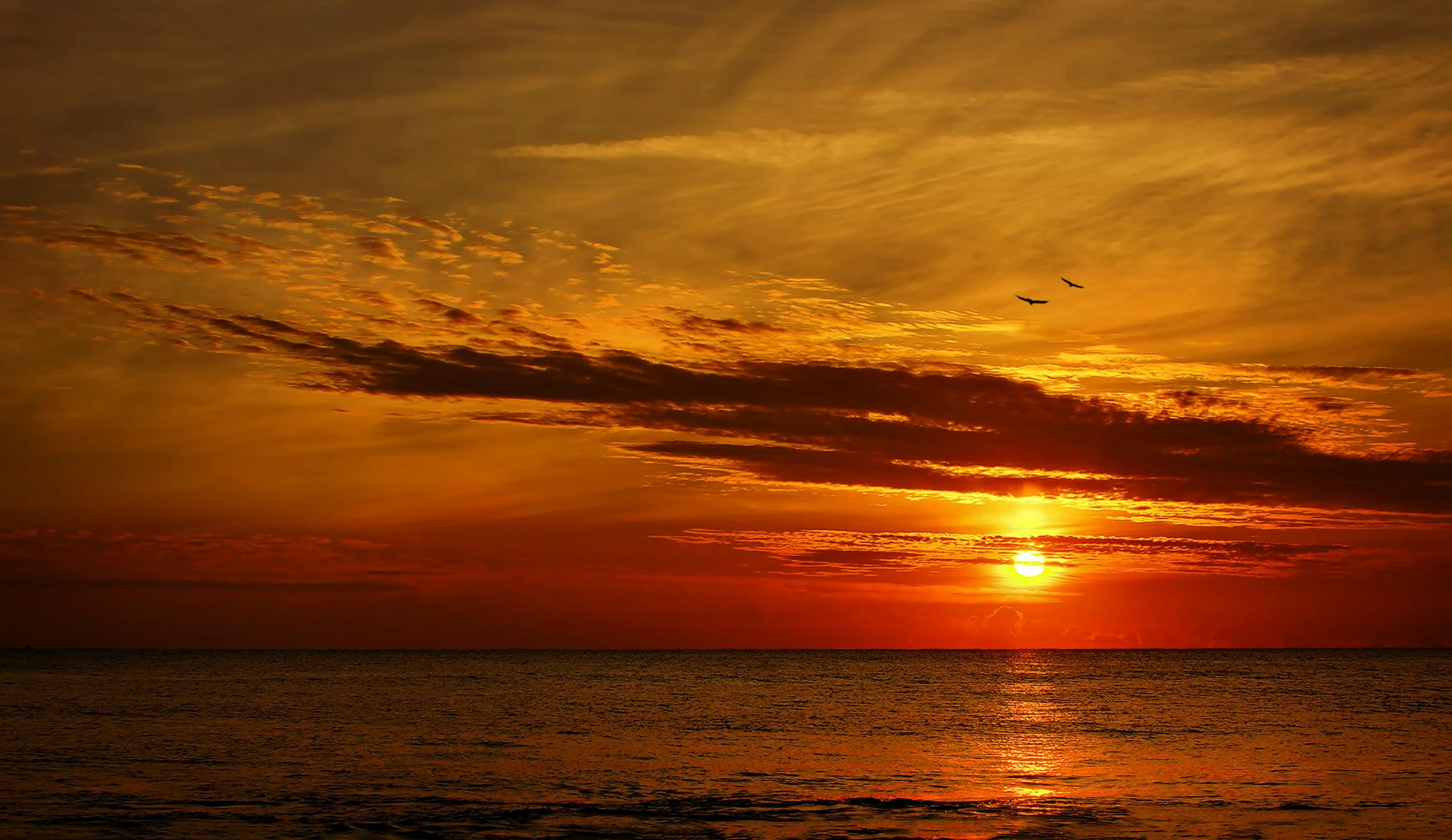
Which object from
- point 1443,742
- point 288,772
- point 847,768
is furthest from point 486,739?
point 1443,742

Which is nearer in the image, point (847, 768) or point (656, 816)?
point (656, 816)

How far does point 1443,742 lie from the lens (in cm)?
5825

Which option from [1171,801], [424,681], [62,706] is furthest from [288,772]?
[424,681]

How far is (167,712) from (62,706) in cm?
1179

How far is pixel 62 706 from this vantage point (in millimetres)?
82125

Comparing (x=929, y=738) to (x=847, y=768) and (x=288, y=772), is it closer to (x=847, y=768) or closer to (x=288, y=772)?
(x=847, y=768)

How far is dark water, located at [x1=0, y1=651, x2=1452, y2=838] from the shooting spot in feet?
111

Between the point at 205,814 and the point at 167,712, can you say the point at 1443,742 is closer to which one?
→ the point at 205,814

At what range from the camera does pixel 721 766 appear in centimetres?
4712

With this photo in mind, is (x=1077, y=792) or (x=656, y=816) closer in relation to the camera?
(x=656, y=816)

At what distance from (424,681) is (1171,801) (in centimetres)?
11078

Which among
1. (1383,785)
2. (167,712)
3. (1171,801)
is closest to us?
(1171,801)

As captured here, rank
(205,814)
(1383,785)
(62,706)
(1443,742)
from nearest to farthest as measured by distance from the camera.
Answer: (205,814)
(1383,785)
(1443,742)
(62,706)

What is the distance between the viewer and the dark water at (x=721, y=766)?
3378cm
